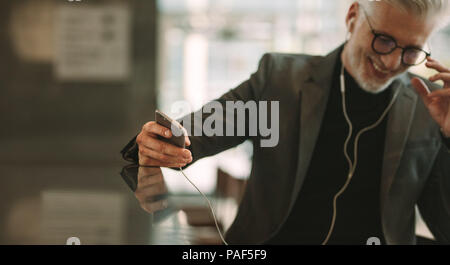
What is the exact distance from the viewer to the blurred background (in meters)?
0.95

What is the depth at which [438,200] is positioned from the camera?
2.97ft

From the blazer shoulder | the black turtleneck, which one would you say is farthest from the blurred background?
the black turtleneck

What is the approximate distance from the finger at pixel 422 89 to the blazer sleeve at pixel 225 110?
12.5 inches

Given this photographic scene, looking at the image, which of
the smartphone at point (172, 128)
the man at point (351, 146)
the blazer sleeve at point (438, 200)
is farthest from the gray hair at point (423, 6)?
the smartphone at point (172, 128)

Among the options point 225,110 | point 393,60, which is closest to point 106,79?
point 225,110

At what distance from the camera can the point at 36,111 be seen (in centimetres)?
193

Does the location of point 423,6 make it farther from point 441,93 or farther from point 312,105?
point 312,105

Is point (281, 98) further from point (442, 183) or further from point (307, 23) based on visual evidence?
point (442, 183)

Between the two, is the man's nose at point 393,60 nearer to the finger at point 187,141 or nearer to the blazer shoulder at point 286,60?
the blazer shoulder at point 286,60

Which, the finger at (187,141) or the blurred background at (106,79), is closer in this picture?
the finger at (187,141)

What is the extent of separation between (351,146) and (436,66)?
241 millimetres

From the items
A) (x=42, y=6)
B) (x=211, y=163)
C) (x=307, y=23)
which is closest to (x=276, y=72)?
(x=307, y=23)

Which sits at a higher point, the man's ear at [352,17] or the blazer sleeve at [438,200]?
the man's ear at [352,17]

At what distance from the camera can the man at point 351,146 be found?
2.85ft
